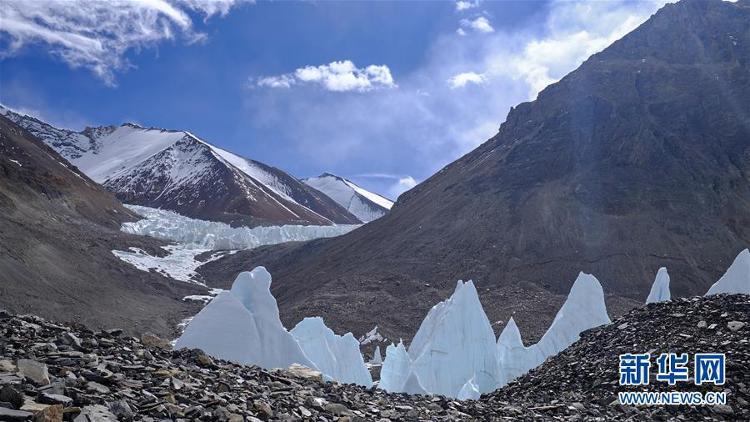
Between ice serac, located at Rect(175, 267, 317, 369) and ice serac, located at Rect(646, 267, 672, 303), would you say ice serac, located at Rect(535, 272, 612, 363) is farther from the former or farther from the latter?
ice serac, located at Rect(175, 267, 317, 369)

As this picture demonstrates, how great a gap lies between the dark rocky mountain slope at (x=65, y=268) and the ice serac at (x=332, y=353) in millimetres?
24166

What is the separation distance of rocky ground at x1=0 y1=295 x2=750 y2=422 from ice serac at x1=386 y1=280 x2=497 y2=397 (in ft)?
29.0

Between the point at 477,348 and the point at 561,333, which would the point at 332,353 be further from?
the point at 561,333

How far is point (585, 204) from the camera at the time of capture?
2697 inches

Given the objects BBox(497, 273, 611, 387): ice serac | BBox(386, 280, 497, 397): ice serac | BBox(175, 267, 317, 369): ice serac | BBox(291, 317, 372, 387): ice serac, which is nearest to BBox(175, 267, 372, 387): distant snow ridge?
BBox(175, 267, 317, 369): ice serac

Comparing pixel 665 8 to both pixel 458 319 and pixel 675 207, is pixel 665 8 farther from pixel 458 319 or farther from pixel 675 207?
pixel 458 319

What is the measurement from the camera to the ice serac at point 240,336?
15.1 m

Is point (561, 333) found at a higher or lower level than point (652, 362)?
higher

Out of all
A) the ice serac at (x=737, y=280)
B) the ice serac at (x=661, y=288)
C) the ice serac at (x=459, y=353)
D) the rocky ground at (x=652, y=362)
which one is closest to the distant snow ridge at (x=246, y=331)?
the rocky ground at (x=652, y=362)

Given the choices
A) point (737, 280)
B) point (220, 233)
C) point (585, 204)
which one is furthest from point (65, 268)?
point (220, 233)

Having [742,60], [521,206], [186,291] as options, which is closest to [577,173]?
[521,206]

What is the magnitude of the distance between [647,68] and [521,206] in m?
33.1

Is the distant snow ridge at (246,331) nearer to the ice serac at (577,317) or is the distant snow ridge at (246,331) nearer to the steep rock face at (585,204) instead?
the ice serac at (577,317)

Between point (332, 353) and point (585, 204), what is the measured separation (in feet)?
178
